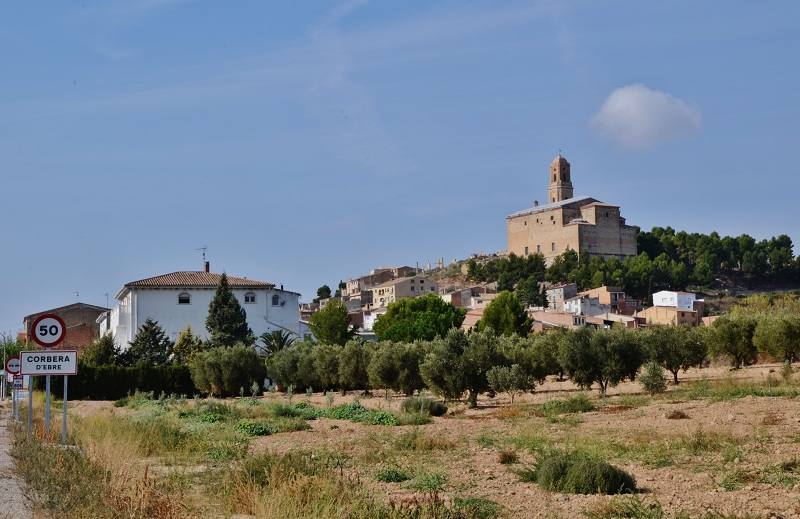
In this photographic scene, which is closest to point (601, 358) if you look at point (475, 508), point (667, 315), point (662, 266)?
point (475, 508)

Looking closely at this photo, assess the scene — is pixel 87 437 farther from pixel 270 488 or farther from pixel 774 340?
pixel 774 340

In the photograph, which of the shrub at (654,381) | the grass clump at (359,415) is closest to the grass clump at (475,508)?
the grass clump at (359,415)

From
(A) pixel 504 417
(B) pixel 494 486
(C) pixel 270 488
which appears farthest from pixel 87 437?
(A) pixel 504 417

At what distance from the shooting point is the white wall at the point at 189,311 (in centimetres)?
7700

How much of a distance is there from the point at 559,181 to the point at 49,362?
172m

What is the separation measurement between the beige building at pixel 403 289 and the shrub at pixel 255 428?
Result: 418 feet

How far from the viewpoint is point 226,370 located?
181ft

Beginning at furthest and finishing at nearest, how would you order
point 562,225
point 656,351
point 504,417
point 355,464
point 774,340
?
point 562,225
point 774,340
point 656,351
point 504,417
point 355,464

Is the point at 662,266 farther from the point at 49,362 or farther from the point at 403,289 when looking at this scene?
the point at 49,362

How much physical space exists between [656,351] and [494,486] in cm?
2993

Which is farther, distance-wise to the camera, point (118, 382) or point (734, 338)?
point (118, 382)

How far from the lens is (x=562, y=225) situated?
527 ft

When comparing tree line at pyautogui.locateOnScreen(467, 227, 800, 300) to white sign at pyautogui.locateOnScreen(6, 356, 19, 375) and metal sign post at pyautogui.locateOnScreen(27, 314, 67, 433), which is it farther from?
metal sign post at pyautogui.locateOnScreen(27, 314, 67, 433)

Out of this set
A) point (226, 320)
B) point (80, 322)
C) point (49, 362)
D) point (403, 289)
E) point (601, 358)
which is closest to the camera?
point (49, 362)
